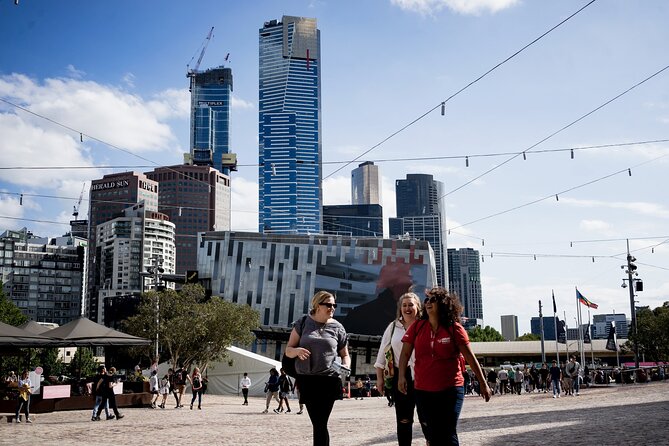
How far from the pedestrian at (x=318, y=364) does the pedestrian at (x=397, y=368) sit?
88cm

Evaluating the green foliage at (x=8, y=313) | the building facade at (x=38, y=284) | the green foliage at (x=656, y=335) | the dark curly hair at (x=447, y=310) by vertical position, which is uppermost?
the building facade at (x=38, y=284)

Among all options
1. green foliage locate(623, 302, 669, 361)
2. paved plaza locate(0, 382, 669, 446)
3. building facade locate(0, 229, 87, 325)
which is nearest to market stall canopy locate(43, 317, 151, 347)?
paved plaza locate(0, 382, 669, 446)

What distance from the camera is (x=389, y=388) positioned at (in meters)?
7.39

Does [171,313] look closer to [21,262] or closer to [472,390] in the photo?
[472,390]

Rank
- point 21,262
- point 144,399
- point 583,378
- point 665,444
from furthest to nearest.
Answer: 1. point 21,262
2. point 583,378
3. point 144,399
4. point 665,444

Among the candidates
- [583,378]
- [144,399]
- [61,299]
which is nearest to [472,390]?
[583,378]

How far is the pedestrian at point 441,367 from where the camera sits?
5.36m

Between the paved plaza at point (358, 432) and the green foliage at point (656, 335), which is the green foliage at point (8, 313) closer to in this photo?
the paved plaza at point (358, 432)

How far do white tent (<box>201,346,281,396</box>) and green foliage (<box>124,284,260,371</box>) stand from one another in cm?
89

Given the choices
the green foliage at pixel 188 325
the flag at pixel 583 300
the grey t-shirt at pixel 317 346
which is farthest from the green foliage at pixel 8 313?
the grey t-shirt at pixel 317 346

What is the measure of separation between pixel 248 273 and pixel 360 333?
699 inches

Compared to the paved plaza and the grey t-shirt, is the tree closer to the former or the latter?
the paved plaza

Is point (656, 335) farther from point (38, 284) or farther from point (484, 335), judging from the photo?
point (38, 284)

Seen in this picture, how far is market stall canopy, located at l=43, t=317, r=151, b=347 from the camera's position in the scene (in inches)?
903
